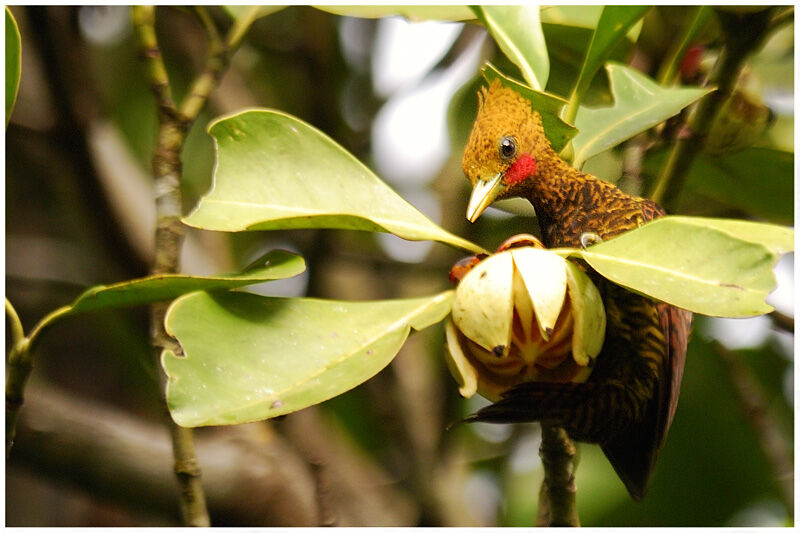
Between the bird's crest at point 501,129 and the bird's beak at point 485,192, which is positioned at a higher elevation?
the bird's crest at point 501,129

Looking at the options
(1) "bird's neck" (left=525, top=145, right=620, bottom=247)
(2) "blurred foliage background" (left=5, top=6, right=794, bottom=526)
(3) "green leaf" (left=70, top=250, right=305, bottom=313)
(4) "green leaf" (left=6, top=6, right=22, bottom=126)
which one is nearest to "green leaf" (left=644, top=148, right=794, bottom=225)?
(2) "blurred foliage background" (left=5, top=6, right=794, bottom=526)

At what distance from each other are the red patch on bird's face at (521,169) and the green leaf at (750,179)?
332mm

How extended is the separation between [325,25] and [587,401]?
119 cm

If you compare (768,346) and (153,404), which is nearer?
(768,346)

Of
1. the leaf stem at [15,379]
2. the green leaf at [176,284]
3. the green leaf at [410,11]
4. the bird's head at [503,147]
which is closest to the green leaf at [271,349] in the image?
the green leaf at [176,284]

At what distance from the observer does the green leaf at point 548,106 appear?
0.57 meters

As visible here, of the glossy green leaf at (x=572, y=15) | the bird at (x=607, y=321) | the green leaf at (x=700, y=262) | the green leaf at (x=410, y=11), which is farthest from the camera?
the glossy green leaf at (x=572, y=15)

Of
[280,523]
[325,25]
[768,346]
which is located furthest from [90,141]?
[768,346]

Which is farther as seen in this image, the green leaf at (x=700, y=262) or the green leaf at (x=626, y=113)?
the green leaf at (x=626, y=113)

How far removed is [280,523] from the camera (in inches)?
51.6

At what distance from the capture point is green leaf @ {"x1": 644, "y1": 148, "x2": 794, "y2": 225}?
3.18 ft

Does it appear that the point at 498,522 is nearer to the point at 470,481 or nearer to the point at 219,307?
the point at 470,481

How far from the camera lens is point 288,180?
68 cm

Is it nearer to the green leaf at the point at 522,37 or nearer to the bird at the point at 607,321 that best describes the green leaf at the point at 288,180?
the bird at the point at 607,321
